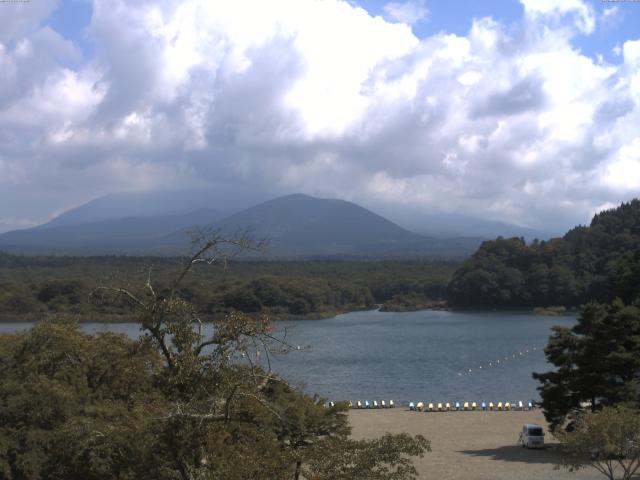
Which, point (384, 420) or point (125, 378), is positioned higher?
point (125, 378)

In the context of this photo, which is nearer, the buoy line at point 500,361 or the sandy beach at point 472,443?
the sandy beach at point 472,443

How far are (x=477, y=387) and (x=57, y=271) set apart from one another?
216ft

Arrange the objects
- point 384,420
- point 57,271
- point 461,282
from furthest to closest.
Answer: point 57,271 < point 461,282 < point 384,420

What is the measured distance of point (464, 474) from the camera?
14438 millimetres

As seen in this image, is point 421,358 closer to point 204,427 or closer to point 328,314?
point 328,314

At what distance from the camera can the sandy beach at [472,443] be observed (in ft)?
47.3

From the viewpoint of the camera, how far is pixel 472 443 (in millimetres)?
18297

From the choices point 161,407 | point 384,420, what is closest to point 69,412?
point 161,407

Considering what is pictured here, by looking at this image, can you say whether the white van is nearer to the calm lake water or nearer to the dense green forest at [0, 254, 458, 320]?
the calm lake water

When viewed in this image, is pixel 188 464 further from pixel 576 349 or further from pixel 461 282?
pixel 461 282

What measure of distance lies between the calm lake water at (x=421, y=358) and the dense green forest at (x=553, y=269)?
25.0 ft

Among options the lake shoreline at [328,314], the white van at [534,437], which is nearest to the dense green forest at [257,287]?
the lake shoreline at [328,314]

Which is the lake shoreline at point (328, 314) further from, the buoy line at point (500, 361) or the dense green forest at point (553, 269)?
the buoy line at point (500, 361)

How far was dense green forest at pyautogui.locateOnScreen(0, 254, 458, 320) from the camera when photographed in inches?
2344
